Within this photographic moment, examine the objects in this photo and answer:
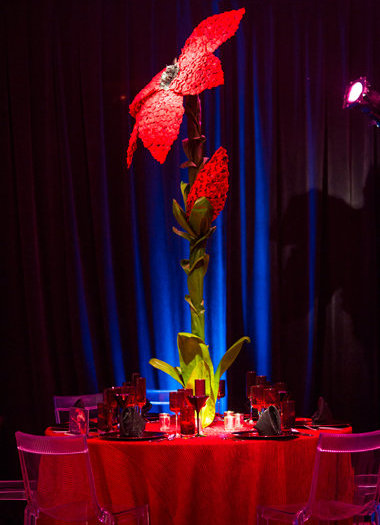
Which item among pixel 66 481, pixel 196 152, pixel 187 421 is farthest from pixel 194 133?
pixel 66 481

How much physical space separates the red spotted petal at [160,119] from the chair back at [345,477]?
1.70m

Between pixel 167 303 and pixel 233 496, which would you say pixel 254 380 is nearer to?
pixel 233 496

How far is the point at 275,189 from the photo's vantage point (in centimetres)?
A: 440

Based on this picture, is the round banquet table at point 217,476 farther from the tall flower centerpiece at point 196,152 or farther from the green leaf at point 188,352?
the green leaf at point 188,352

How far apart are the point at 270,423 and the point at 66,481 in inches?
34.5

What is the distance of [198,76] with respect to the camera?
3088mm

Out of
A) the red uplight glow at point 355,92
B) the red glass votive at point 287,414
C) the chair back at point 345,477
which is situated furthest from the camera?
the red uplight glow at point 355,92

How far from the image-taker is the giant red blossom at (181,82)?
10.1ft

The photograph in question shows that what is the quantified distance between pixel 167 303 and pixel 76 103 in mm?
1563

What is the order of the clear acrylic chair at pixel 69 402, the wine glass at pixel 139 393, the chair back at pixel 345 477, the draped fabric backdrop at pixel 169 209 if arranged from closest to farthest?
the chair back at pixel 345 477
the wine glass at pixel 139 393
the clear acrylic chair at pixel 69 402
the draped fabric backdrop at pixel 169 209

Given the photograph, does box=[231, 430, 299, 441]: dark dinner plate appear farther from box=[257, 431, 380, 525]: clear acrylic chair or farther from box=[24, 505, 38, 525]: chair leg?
box=[24, 505, 38, 525]: chair leg

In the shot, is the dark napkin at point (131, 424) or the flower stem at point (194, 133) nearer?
the dark napkin at point (131, 424)

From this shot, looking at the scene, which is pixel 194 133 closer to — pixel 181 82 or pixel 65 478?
pixel 181 82

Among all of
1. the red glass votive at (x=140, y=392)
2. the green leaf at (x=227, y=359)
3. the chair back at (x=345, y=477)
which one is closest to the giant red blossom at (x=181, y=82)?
the green leaf at (x=227, y=359)
